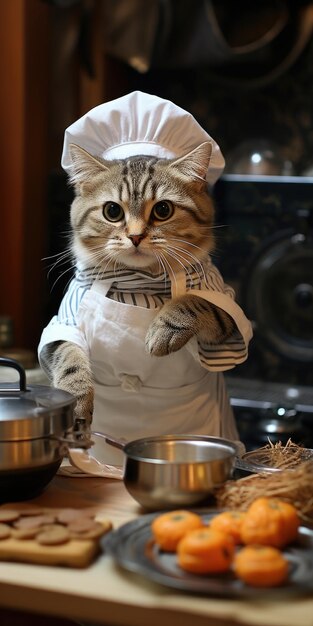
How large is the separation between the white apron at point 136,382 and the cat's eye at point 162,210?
0.14 m

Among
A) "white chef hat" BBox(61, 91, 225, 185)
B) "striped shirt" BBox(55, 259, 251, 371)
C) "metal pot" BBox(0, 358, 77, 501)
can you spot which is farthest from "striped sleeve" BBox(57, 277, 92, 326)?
"metal pot" BBox(0, 358, 77, 501)

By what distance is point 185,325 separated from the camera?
146 centimetres

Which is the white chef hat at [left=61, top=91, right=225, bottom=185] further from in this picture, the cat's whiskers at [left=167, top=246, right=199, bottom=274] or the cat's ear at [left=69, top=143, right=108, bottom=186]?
the cat's whiskers at [left=167, top=246, right=199, bottom=274]

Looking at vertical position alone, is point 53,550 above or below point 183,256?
below

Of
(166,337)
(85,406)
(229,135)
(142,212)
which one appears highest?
(229,135)

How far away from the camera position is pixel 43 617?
3.99ft

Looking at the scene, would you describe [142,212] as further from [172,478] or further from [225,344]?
[172,478]

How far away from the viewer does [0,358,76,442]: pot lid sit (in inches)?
44.7

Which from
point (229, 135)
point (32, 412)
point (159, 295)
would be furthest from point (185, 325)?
point (229, 135)

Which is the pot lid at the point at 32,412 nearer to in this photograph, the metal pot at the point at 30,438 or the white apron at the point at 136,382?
the metal pot at the point at 30,438

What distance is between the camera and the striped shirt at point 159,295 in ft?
5.06

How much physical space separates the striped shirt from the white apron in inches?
0.7

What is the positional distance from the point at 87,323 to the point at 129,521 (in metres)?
0.52

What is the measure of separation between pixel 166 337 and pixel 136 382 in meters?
0.17
